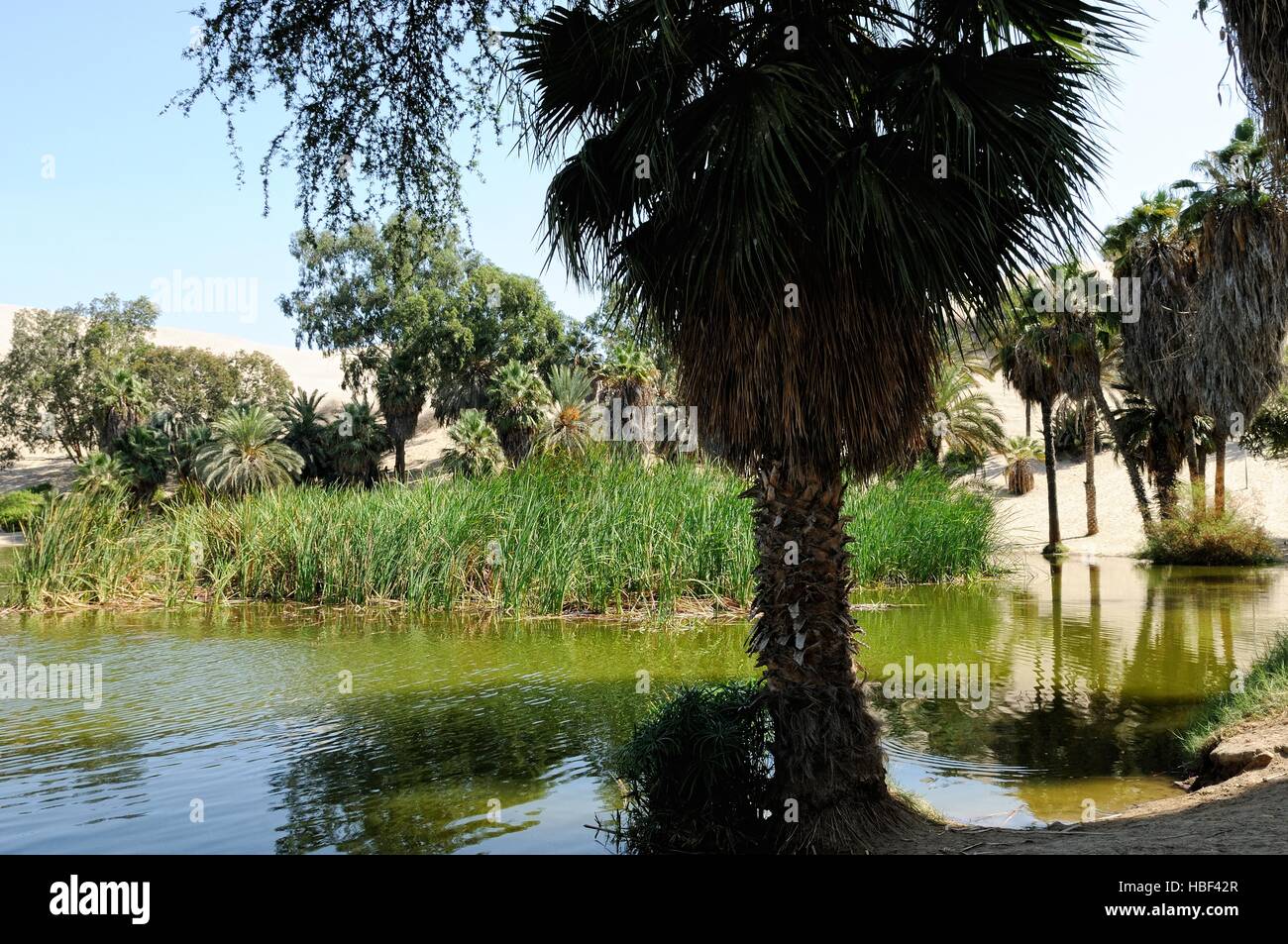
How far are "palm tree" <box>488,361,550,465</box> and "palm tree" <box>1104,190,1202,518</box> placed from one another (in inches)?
859

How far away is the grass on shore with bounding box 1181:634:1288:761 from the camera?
8.03 m

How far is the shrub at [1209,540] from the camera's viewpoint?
2603 cm

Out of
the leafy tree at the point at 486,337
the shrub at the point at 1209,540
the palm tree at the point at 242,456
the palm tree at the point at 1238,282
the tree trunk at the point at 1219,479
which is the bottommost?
the shrub at the point at 1209,540

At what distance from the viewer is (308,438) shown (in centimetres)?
4697

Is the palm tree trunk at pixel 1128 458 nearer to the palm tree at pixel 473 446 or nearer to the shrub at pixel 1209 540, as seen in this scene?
the shrub at pixel 1209 540

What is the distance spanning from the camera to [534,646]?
46.9ft

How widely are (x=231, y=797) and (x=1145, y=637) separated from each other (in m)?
13.0

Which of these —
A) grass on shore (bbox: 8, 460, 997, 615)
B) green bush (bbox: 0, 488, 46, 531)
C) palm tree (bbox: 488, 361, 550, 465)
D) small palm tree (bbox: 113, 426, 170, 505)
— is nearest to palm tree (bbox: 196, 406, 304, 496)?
small palm tree (bbox: 113, 426, 170, 505)

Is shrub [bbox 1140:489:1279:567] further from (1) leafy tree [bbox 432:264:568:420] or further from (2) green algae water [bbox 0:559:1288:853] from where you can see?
(1) leafy tree [bbox 432:264:568:420]

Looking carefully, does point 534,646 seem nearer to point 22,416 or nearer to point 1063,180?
point 1063,180

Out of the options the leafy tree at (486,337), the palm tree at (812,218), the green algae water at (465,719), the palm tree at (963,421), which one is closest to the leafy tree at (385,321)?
the leafy tree at (486,337)

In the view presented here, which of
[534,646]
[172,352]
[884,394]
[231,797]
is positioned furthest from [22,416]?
[884,394]

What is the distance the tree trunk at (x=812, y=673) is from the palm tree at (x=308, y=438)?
43.1 meters

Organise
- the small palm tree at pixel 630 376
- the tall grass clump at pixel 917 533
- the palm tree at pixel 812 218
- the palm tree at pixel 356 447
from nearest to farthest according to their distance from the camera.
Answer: the palm tree at pixel 812 218 < the tall grass clump at pixel 917 533 < the small palm tree at pixel 630 376 < the palm tree at pixel 356 447
